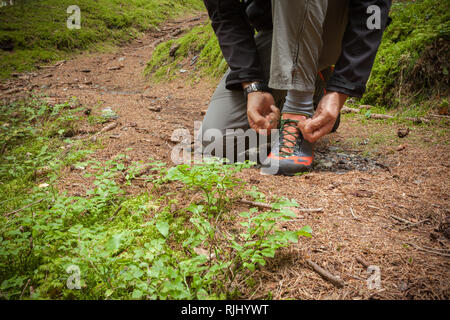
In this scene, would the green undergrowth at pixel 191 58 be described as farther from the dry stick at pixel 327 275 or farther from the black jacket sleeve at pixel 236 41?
the dry stick at pixel 327 275

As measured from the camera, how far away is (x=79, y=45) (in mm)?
8234

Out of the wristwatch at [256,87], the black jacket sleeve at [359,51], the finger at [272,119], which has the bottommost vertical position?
the finger at [272,119]

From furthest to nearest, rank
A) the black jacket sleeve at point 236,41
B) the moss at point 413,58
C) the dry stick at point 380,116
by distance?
1. the moss at point 413,58
2. the dry stick at point 380,116
3. the black jacket sleeve at point 236,41

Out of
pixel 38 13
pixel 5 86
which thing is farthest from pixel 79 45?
pixel 5 86

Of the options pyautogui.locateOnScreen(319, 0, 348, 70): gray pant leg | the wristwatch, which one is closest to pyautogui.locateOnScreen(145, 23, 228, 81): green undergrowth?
pyautogui.locateOnScreen(319, 0, 348, 70): gray pant leg

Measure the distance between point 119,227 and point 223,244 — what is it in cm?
61

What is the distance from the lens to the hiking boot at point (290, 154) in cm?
200

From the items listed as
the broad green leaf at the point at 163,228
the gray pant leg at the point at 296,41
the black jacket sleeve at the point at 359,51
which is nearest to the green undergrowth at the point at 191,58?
the gray pant leg at the point at 296,41

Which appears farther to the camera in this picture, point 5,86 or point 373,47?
point 5,86

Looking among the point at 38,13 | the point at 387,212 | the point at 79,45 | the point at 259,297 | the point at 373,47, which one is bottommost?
the point at 259,297

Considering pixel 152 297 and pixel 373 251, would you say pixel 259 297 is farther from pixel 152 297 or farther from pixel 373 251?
pixel 373 251

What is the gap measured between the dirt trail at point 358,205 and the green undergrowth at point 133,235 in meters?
0.14

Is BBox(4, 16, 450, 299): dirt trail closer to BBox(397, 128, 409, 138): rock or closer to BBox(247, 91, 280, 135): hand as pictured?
BBox(397, 128, 409, 138): rock

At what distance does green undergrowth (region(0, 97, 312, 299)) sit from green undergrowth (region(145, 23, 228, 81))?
3694 millimetres
